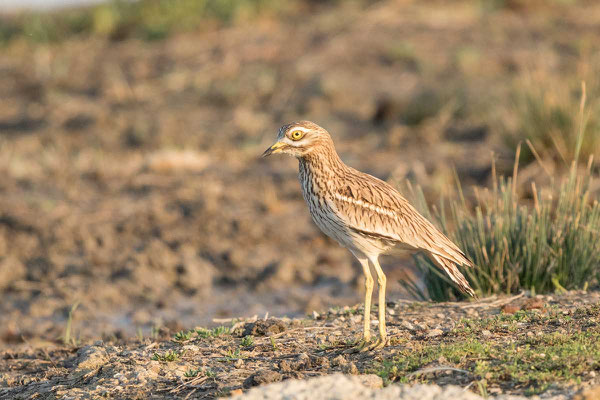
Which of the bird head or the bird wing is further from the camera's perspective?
the bird head

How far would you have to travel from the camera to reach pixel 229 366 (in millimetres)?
5016

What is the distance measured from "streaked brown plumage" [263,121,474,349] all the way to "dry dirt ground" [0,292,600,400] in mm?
341

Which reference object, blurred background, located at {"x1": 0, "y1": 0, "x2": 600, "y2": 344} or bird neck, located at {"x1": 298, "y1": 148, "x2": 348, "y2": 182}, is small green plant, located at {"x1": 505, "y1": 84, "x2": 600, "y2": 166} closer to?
blurred background, located at {"x1": 0, "y1": 0, "x2": 600, "y2": 344}

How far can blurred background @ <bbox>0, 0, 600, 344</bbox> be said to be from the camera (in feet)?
29.0

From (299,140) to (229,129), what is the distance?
766 cm

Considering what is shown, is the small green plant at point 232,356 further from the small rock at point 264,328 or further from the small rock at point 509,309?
the small rock at point 509,309

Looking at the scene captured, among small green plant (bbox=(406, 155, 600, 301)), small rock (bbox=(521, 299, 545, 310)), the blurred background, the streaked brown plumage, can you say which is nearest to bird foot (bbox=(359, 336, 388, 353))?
the streaked brown plumage

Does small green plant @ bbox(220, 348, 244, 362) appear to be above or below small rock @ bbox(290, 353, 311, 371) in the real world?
above

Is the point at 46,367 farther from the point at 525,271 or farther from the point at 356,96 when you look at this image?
the point at 356,96

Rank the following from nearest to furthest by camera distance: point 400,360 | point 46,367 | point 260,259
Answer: point 400,360 < point 46,367 < point 260,259

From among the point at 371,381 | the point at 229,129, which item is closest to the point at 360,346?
the point at 371,381

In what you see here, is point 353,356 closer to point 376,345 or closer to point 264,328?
point 376,345

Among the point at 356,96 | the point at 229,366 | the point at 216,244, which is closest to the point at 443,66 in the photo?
the point at 356,96

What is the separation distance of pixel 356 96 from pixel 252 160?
8.51ft
